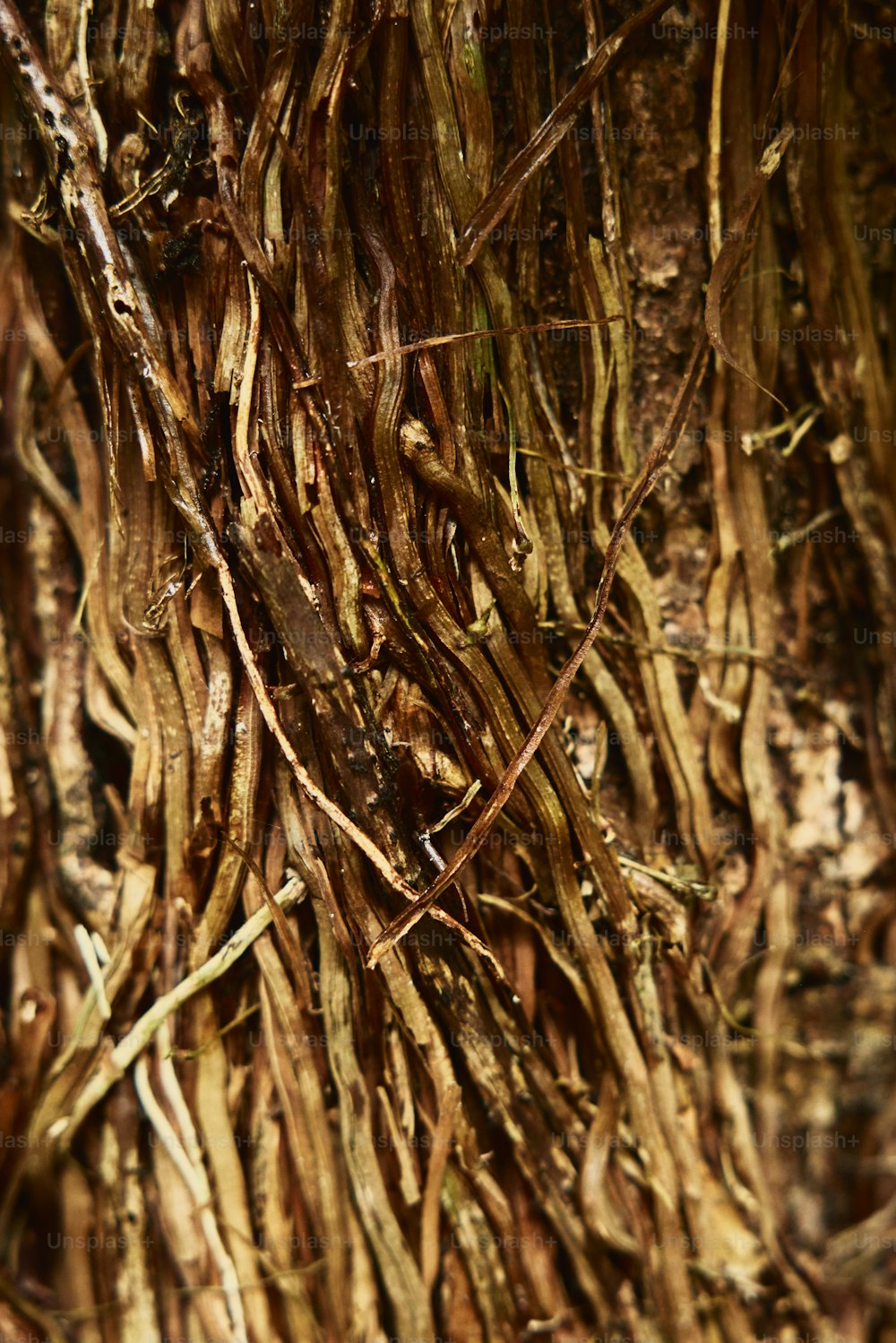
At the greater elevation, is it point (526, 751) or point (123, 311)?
point (123, 311)

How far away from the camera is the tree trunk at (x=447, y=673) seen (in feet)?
2.35

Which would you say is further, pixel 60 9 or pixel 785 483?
pixel 785 483

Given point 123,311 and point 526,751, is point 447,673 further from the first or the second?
point 123,311

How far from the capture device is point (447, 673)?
2.44 feet

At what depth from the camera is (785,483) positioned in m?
0.91

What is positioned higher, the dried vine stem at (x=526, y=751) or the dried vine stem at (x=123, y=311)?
the dried vine stem at (x=123, y=311)

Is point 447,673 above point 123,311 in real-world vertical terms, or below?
below

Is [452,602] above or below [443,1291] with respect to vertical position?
above

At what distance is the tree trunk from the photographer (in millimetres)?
717

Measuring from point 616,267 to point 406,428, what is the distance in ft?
0.85

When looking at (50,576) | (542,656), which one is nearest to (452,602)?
(542,656)

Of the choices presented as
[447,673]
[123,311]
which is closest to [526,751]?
[447,673]

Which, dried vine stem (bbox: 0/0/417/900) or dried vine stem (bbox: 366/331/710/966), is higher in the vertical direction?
dried vine stem (bbox: 0/0/417/900)

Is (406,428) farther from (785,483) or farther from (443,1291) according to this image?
(443,1291)
